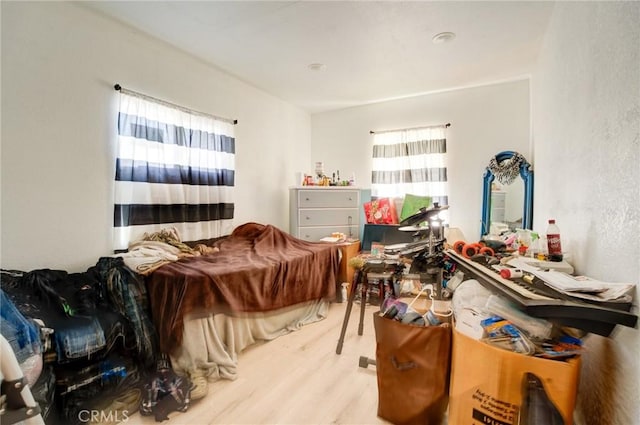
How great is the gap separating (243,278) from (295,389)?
0.82m

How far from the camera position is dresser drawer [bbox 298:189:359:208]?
11.9ft

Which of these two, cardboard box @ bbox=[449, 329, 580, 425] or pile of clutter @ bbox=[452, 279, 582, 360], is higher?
pile of clutter @ bbox=[452, 279, 582, 360]

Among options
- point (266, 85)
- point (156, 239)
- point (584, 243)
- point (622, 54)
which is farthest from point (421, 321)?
point (266, 85)

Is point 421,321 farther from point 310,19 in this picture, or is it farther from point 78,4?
point 78,4

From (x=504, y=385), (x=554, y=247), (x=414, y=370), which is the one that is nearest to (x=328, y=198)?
(x=554, y=247)

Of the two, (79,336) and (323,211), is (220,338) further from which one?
(323,211)

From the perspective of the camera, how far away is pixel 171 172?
8.47 ft

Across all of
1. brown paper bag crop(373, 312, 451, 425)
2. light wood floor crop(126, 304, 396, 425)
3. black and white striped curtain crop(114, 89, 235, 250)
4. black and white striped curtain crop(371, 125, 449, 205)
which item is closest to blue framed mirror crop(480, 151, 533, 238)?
black and white striped curtain crop(371, 125, 449, 205)

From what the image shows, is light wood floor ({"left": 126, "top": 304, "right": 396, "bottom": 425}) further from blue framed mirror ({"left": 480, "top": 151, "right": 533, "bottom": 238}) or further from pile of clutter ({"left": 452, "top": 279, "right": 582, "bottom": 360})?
blue framed mirror ({"left": 480, "top": 151, "right": 533, "bottom": 238})

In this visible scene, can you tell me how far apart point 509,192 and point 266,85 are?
2.99 metres

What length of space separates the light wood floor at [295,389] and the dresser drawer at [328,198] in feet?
5.66

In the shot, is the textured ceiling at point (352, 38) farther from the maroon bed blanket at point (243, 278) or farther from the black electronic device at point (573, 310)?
the black electronic device at point (573, 310)

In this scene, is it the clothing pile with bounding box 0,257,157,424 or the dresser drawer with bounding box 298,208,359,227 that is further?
the dresser drawer with bounding box 298,208,359,227

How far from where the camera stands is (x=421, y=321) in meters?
1.35
